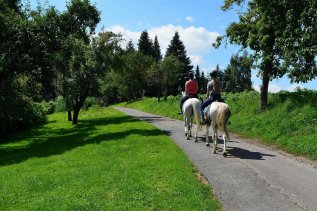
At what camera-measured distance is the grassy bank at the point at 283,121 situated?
19.7 meters

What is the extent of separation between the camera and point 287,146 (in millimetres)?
20062

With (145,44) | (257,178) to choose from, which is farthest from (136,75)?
(257,178)

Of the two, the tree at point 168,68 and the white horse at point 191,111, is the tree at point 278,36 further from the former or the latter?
the tree at point 168,68

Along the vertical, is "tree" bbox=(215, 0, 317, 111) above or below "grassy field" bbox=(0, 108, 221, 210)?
above

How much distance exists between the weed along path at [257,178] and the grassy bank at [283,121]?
1303 millimetres

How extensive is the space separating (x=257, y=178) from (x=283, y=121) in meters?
10.5

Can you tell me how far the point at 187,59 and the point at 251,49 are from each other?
301 ft

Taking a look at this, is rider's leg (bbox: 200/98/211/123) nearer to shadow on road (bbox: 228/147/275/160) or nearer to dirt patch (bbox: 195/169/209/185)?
shadow on road (bbox: 228/147/275/160)

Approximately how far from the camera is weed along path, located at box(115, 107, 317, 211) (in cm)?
1146

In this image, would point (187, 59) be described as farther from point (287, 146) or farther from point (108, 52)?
point (287, 146)

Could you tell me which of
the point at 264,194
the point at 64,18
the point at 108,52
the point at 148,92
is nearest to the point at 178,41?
the point at 148,92

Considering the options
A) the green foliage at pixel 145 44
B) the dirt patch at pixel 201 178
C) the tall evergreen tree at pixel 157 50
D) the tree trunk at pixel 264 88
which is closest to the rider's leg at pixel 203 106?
the dirt patch at pixel 201 178

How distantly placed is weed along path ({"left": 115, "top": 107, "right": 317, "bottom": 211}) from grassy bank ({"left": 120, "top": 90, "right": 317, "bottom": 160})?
4.28 ft

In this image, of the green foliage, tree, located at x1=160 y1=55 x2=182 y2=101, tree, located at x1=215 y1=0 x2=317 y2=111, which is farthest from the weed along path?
the green foliage
